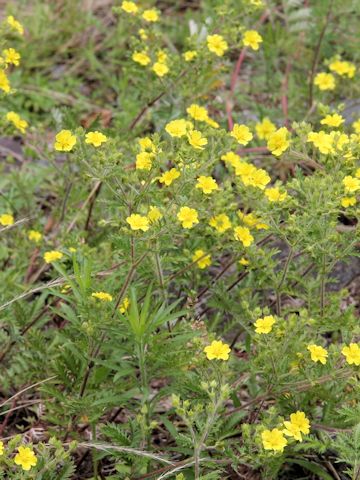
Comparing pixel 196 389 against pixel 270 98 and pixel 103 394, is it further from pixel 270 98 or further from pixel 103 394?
pixel 270 98

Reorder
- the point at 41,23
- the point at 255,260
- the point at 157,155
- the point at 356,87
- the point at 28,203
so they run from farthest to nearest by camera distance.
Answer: the point at 41,23, the point at 356,87, the point at 28,203, the point at 255,260, the point at 157,155

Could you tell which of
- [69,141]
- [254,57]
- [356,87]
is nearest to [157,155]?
[69,141]

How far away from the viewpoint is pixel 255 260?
3.22 m

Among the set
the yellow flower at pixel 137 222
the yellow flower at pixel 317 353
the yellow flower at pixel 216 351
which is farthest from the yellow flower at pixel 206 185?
the yellow flower at pixel 317 353

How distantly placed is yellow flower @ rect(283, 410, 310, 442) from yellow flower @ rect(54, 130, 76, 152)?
4.13 feet

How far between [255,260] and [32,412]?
1282mm

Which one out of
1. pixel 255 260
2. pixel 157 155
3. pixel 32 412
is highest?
pixel 157 155

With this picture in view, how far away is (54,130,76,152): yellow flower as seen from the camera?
295cm

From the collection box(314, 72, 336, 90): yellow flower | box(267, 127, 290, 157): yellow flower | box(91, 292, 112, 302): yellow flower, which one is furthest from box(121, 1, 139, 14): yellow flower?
box(91, 292, 112, 302): yellow flower

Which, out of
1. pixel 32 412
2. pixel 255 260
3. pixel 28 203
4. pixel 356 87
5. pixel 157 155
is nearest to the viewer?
pixel 157 155

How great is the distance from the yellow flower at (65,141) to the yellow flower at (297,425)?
4.13 ft

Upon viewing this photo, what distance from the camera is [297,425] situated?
2.84 m

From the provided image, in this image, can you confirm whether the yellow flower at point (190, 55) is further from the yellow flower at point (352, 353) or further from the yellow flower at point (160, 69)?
the yellow flower at point (352, 353)

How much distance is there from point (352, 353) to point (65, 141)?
1283 mm
